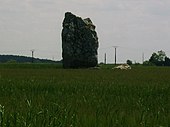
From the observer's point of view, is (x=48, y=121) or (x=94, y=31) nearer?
(x=48, y=121)

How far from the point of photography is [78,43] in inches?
2456

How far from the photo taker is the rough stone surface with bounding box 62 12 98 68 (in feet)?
199

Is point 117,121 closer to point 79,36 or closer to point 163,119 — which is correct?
point 163,119

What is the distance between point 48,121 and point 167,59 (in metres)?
124


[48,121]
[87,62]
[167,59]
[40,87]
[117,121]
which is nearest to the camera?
[48,121]

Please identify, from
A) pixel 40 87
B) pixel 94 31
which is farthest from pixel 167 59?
pixel 40 87

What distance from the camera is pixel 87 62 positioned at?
6119 cm

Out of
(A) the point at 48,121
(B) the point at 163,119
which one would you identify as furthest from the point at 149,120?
(A) the point at 48,121

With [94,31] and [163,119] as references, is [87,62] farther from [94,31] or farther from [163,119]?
[163,119]

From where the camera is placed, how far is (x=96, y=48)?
63125 millimetres

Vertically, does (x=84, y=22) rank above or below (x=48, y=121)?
above

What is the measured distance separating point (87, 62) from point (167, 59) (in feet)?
230

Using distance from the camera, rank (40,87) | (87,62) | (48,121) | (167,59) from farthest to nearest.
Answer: (167,59) → (87,62) → (40,87) → (48,121)

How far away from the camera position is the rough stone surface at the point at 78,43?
60.7 meters
